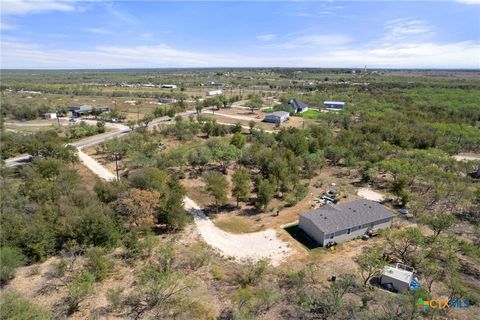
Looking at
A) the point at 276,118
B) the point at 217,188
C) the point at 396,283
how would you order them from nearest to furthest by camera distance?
the point at 396,283 → the point at 217,188 → the point at 276,118

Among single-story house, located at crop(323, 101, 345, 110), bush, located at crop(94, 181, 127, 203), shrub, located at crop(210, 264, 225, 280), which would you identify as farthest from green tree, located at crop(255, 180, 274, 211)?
single-story house, located at crop(323, 101, 345, 110)

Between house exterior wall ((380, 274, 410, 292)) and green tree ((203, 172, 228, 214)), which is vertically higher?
green tree ((203, 172, 228, 214))

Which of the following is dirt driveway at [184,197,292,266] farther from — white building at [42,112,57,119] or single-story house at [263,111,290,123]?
white building at [42,112,57,119]

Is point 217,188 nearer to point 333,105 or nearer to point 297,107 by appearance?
point 297,107

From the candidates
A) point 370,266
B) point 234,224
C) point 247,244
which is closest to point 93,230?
point 234,224

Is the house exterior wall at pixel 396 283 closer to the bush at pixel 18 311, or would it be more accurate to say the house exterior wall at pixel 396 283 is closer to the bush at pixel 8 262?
the bush at pixel 18 311

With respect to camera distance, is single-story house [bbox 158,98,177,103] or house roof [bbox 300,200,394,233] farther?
single-story house [bbox 158,98,177,103]

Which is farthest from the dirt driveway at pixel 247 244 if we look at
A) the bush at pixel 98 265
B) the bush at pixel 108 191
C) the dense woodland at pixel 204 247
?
the bush at pixel 108 191

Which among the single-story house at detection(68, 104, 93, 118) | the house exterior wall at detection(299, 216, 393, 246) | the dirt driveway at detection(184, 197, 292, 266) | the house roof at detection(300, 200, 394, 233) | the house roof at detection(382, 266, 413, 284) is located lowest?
the dirt driveway at detection(184, 197, 292, 266)
